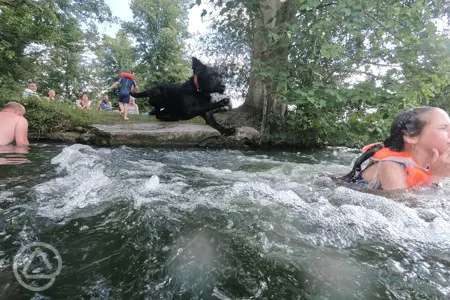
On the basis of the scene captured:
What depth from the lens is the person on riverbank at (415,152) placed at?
2924 mm

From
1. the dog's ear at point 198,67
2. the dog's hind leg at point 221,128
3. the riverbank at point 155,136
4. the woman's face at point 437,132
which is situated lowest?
the riverbank at point 155,136

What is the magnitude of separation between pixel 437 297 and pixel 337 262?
439 millimetres

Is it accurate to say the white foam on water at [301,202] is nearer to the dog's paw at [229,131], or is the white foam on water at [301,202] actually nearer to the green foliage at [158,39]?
the dog's paw at [229,131]

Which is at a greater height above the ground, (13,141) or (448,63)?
(448,63)

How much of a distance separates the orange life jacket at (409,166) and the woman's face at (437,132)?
0.20 meters

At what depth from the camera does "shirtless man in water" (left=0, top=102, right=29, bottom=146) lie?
5.35 m

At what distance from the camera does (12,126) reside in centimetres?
548

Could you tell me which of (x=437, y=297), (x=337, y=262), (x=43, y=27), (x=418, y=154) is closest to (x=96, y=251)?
(x=337, y=262)

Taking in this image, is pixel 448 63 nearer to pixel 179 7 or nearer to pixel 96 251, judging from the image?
pixel 96 251

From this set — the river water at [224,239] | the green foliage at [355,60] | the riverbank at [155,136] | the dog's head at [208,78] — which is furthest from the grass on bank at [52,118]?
the river water at [224,239]

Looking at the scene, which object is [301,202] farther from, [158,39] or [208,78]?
[158,39]

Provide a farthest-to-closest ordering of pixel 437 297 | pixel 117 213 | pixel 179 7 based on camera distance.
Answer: pixel 179 7, pixel 117 213, pixel 437 297

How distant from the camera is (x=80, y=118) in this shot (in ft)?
29.4

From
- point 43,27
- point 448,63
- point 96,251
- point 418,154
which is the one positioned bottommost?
point 96,251
